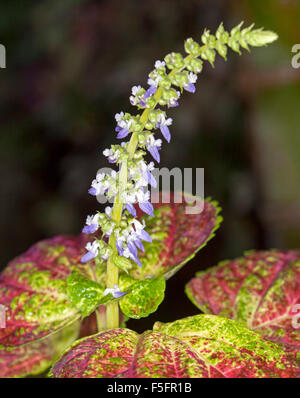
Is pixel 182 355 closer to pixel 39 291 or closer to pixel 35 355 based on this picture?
pixel 39 291

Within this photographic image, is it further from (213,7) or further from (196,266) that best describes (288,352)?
(213,7)

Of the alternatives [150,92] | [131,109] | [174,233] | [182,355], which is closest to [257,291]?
[174,233]

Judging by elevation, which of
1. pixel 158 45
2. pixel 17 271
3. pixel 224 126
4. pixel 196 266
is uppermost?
pixel 158 45

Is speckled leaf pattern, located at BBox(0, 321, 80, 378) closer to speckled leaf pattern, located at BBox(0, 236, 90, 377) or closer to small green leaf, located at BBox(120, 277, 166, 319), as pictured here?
speckled leaf pattern, located at BBox(0, 236, 90, 377)

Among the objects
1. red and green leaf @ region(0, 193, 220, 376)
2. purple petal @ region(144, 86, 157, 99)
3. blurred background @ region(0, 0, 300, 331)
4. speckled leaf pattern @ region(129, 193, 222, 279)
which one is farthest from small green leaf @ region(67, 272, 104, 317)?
blurred background @ region(0, 0, 300, 331)

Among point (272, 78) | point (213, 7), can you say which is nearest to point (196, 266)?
point (272, 78)

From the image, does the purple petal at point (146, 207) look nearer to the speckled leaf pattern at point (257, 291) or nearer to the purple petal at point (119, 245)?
the purple petal at point (119, 245)
